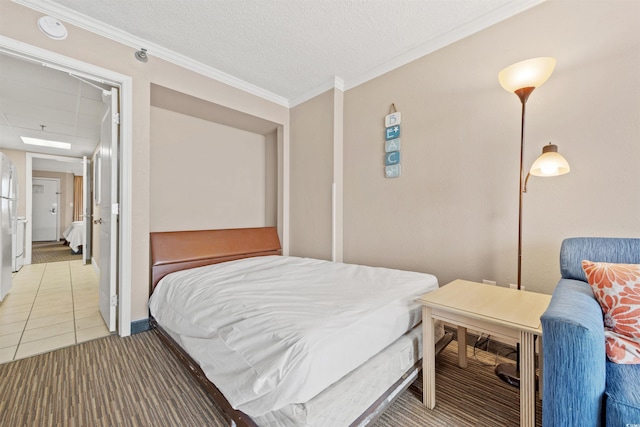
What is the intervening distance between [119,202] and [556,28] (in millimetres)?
3605

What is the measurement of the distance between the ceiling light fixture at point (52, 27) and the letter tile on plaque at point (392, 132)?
2.77 meters

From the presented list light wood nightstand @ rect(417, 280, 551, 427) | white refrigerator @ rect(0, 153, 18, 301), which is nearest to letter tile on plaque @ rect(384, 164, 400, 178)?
light wood nightstand @ rect(417, 280, 551, 427)

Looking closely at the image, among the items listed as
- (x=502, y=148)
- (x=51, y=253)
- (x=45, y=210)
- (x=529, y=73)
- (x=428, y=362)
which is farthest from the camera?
(x=45, y=210)

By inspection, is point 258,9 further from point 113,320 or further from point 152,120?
point 113,320

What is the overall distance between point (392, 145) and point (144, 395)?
2.72m

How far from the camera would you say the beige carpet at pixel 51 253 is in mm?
5495

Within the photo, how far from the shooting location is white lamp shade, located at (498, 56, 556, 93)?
1548 mm

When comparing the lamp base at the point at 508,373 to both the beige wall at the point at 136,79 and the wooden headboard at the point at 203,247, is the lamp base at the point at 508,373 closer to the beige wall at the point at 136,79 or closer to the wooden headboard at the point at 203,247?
the wooden headboard at the point at 203,247

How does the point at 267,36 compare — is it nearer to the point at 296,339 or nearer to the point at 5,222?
the point at 296,339

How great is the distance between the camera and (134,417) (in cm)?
134

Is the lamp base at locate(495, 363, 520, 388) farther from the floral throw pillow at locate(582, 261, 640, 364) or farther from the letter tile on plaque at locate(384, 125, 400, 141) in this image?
the letter tile on plaque at locate(384, 125, 400, 141)

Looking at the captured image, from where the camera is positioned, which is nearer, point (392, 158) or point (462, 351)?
point (462, 351)

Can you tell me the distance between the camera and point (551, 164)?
1585 millimetres

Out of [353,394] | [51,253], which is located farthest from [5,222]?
[353,394]
